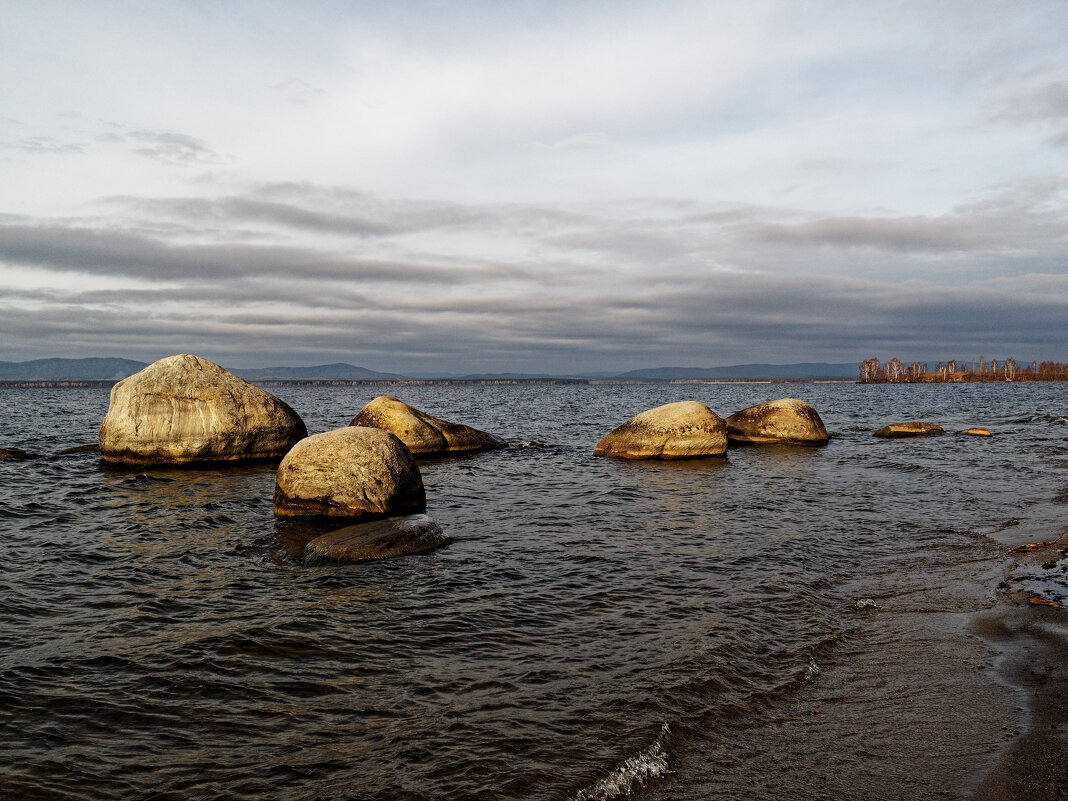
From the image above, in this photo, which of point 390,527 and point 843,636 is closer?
point 843,636

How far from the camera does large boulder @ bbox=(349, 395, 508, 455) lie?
67.8 feet

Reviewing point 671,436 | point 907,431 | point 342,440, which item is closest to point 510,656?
point 342,440

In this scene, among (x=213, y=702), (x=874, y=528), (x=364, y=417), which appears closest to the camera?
(x=213, y=702)

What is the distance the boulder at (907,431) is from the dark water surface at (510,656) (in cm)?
1563

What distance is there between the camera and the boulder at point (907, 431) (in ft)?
89.4

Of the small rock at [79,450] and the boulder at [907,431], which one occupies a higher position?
the boulder at [907,431]

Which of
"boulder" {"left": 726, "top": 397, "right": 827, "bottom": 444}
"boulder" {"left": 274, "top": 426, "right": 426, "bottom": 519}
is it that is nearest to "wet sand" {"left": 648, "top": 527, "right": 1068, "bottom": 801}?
"boulder" {"left": 274, "top": 426, "right": 426, "bottom": 519}

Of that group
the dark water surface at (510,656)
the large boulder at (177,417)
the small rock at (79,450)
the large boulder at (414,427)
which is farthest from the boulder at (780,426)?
the small rock at (79,450)

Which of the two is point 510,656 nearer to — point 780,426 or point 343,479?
point 343,479

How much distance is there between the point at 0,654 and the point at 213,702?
2.47 m

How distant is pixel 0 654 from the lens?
584 cm

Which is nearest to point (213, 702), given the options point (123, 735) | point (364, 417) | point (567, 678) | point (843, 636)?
point (123, 735)

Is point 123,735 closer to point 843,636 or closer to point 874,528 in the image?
point 843,636

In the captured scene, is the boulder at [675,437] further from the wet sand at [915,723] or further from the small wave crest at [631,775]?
the small wave crest at [631,775]
